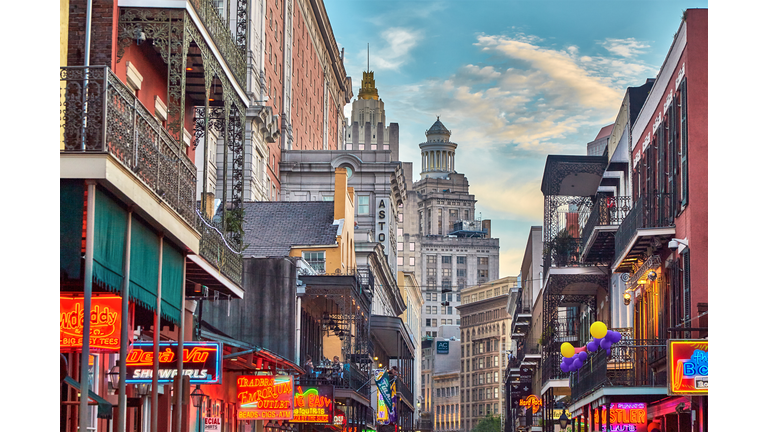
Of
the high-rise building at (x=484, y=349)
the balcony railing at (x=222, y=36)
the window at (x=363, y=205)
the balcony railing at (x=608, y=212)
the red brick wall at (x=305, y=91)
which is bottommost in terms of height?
the high-rise building at (x=484, y=349)

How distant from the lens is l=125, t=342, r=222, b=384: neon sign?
1543 centimetres

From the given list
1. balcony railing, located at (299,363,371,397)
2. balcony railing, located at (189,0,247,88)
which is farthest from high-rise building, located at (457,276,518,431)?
balcony railing, located at (189,0,247,88)

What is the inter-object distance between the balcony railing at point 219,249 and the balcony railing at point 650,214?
35.2 ft

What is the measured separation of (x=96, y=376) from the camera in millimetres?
15289

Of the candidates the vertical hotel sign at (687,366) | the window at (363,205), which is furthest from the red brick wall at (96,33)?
the window at (363,205)

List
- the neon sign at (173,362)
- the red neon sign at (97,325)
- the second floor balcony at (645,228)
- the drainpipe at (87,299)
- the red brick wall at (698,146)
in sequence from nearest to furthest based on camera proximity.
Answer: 1. the drainpipe at (87,299)
2. the red neon sign at (97,325)
3. the neon sign at (173,362)
4. the red brick wall at (698,146)
5. the second floor balcony at (645,228)

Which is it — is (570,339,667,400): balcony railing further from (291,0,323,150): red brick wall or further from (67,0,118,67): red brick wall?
(291,0,323,150): red brick wall

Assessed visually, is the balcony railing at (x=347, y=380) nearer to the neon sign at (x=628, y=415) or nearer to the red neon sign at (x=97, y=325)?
the neon sign at (x=628, y=415)

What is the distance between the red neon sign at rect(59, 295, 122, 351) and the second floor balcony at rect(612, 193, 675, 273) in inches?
631

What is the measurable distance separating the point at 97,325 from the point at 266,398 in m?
11.2

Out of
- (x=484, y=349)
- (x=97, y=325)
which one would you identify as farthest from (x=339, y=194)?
(x=484, y=349)

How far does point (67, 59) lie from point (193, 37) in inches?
114

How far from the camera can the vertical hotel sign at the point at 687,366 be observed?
19.2 meters
